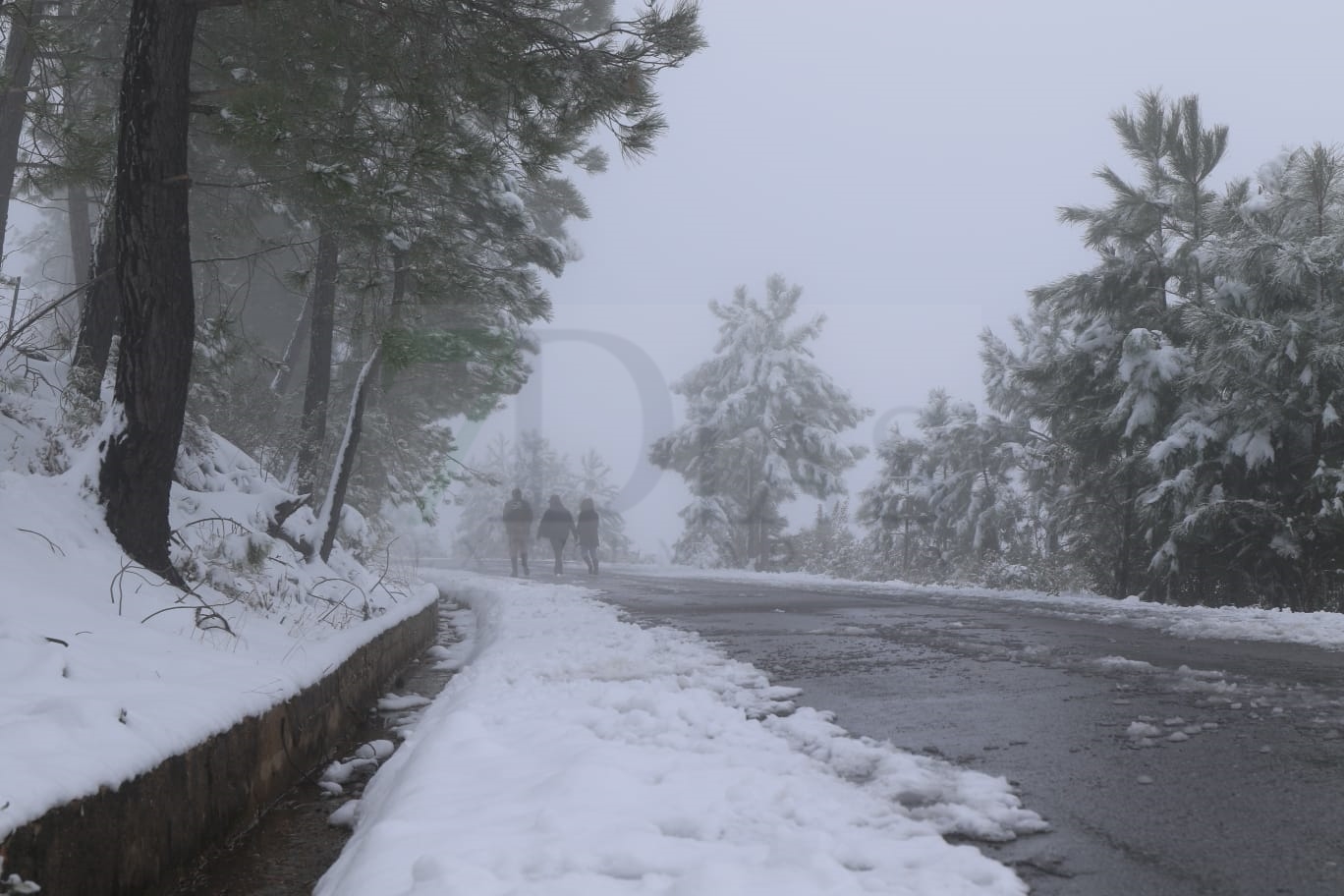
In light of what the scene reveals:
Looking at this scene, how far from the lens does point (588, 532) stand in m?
23.1

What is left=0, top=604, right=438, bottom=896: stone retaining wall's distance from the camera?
2410 mm

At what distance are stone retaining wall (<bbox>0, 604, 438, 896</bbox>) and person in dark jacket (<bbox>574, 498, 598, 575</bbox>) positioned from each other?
687 inches

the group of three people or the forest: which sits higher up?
the forest

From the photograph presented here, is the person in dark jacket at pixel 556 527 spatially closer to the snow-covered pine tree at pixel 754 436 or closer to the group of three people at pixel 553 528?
the group of three people at pixel 553 528

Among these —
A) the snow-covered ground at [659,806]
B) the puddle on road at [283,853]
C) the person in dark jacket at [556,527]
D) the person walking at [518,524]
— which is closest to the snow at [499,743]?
the snow-covered ground at [659,806]

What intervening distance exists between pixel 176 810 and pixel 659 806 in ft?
5.37

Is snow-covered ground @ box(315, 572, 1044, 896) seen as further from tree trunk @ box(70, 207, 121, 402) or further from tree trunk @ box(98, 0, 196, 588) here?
tree trunk @ box(70, 207, 121, 402)

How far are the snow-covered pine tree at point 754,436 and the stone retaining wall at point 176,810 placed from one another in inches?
966

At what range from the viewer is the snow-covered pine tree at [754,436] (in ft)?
96.9

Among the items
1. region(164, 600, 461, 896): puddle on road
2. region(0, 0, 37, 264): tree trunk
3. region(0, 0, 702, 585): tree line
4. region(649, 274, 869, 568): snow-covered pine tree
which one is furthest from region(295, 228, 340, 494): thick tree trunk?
region(649, 274, 869, 568): snow-covered pine tree

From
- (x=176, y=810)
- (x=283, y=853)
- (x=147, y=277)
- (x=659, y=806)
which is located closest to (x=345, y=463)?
(x=147, y=277)

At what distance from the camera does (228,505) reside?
8.07 m

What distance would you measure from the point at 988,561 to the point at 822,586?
18.6ft

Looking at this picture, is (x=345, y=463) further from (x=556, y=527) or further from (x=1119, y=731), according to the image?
(x=556, y=527)
